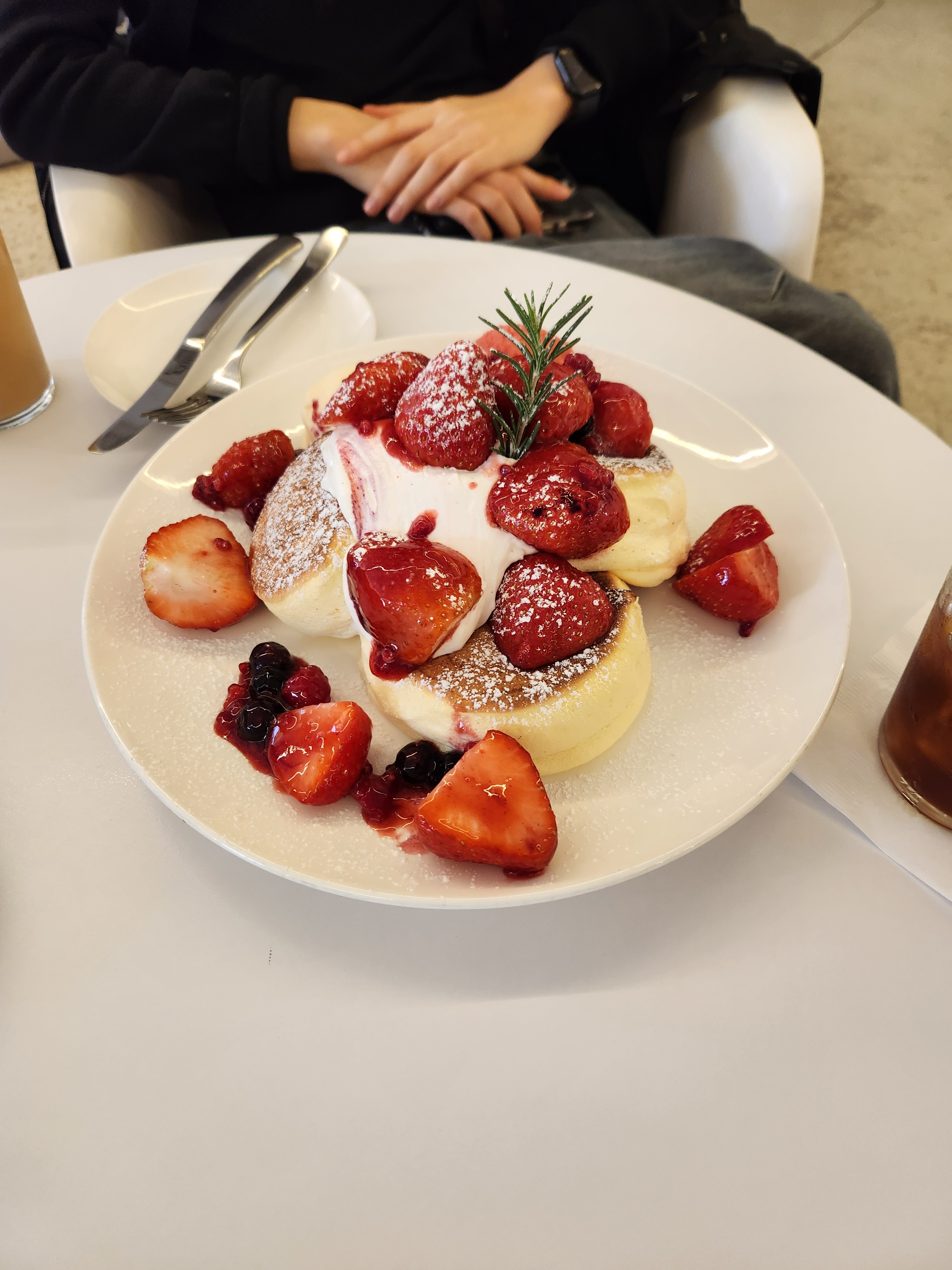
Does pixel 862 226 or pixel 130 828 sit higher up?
pixel 862 226

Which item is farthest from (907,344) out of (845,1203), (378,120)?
(845,1203)

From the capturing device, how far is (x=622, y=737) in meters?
0.91

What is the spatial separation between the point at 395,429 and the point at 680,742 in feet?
1.64

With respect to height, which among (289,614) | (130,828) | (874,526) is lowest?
(130,828)

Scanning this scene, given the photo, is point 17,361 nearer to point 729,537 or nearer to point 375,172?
point 375,172

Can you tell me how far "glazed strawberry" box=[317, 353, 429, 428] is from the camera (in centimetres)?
108

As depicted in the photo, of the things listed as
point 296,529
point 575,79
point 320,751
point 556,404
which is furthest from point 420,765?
point 575,79

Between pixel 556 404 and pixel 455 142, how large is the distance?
0.95 m

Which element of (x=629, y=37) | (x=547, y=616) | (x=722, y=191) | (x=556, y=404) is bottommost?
(x=547, y=616)

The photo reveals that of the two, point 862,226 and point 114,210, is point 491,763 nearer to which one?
point 114,210

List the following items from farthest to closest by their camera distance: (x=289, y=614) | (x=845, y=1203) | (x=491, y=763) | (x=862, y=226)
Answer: (x=862, y=226) → (x=289, y=614) → (x=491, y=763) → (x=845, y=1203)

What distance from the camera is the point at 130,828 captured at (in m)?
0.88

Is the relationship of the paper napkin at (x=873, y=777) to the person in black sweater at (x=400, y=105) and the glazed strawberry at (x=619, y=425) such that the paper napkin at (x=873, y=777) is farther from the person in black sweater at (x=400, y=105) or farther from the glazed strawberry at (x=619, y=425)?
the person in black sweater at (x=400, y=105)

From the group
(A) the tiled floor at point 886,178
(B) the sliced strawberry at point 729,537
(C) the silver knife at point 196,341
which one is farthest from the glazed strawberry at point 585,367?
(A) the tiled floor at point 886,178
